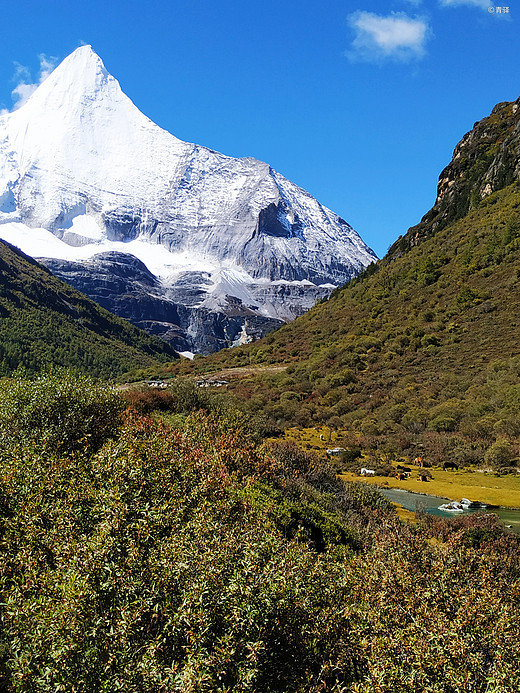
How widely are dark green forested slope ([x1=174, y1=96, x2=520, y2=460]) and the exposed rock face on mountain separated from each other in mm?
256

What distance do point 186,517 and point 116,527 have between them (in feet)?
5.72

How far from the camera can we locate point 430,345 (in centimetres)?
4100

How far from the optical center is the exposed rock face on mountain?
61.4 m

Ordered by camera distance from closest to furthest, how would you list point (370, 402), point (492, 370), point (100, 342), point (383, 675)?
1. point (383, 675)
2. point (492, 370)
3. point (370, 402)
4. point (100, 342)

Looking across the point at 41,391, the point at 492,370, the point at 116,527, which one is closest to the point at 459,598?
the point at 116,527

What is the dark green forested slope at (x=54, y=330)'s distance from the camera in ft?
369

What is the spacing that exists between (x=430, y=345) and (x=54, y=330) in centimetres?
11198

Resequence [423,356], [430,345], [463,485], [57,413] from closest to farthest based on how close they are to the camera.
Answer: [57,413]
[463,485]
[423,356]
[430,345]

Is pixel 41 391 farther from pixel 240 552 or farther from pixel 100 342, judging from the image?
pixel 100 342

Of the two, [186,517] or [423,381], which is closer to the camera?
[186,517]

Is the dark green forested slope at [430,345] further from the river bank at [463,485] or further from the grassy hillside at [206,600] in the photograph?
the grassy hillside at [206,600]

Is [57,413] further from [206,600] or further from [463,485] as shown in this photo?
[463,485]

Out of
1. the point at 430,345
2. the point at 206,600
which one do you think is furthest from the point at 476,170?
the point at 206,600

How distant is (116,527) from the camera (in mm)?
6391
